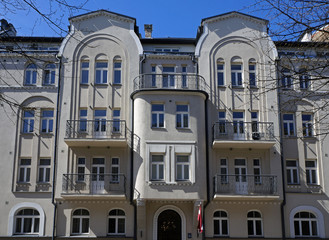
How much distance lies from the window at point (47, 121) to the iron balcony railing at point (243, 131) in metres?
9.89

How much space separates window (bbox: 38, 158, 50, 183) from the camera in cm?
2516

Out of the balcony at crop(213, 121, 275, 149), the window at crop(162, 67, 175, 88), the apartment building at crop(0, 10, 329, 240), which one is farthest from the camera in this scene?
the window at crop(162, 67, 175, 88)

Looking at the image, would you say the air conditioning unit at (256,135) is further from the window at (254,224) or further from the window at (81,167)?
the window at (81,167)

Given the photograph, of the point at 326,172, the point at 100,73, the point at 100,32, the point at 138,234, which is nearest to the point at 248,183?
the point at 326,172

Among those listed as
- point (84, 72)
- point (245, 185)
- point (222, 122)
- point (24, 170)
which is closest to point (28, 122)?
point (24, 170)

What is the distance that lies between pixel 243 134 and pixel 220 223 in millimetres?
5363

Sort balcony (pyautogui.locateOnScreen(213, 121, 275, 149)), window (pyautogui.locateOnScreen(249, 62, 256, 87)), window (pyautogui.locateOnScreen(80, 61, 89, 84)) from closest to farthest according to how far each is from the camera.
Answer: balcony (pyautogui.locateOnScreen(213, 121, 275, 149)), window (pyautogui.locateOnScreen(80, 61, 89, 84)), window (pyautogui.locateOnScreen(249, 62, 256, 87))

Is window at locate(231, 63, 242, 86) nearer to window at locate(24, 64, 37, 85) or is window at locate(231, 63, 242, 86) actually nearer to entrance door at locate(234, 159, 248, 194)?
entrance door at locate(234, 159, 248, 194)

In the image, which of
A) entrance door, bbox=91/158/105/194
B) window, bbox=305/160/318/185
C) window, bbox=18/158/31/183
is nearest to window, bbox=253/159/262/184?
window, bbox=305/160/318/185

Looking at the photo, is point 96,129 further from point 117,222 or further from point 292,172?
point 292,172

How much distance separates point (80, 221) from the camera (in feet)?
80.1

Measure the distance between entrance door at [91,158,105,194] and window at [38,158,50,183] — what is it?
2.74 meters

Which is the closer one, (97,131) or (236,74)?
(97,131)

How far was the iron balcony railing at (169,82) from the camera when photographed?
25734 mm
